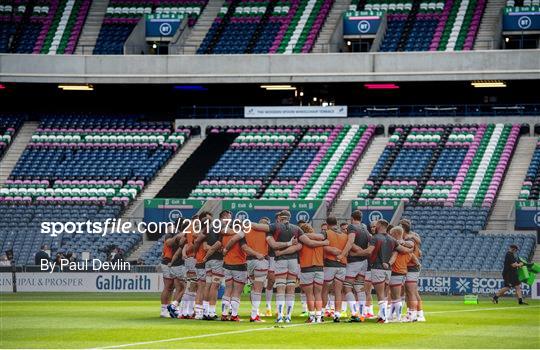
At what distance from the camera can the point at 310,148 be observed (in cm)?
6144

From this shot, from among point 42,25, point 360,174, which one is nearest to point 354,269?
point 360,174

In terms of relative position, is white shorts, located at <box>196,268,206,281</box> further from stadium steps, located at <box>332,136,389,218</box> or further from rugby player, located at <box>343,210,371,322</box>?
stadium steps, located at <box>332,136,389,218</box>

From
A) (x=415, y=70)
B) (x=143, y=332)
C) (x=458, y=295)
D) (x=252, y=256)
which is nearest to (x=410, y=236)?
(x=252, y=256)

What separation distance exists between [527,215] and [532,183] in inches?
165

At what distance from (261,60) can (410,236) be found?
3573 cm

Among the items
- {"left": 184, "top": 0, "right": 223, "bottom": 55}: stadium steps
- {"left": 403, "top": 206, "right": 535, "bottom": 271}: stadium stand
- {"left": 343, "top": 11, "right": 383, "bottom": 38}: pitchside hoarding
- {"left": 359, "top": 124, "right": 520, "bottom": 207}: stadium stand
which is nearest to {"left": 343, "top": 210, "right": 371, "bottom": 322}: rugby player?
{"left": 403, "top": 206, "right": 535, "bottom": 271}: stadium stand

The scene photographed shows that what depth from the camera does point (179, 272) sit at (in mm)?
29156

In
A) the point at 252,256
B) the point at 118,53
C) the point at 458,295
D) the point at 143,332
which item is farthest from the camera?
the point at 118,53

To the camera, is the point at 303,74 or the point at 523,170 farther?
the point at 303,74

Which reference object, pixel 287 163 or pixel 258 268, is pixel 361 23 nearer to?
pixel 287 163

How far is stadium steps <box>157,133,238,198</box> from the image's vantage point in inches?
2304

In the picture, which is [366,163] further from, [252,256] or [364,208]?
[252,256]

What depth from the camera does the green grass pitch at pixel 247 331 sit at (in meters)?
22.4

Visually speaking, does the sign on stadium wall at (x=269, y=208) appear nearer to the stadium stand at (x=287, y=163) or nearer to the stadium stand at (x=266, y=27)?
the stadium stand at (x=287, y=163)
